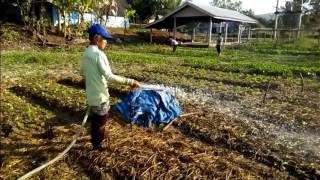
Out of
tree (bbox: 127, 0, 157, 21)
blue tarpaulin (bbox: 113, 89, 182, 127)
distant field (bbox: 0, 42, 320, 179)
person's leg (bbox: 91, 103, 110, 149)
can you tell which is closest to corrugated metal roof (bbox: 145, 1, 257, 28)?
tree (bbox: 127, 0, 157, 21)

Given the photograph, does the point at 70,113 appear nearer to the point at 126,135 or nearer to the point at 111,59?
the point at 126,135

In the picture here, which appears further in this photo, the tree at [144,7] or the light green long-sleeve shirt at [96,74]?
the tree at [144,7]

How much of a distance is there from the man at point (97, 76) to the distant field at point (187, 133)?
478 millimetres

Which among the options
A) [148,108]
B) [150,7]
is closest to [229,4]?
[150,7]

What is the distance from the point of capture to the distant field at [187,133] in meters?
4.95

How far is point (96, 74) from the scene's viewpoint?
495 cm

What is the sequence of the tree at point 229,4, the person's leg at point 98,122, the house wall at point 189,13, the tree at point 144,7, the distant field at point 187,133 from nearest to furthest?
the distant field at point 187,133, the person's leg at point 98,122, the house wall at point 189,13, the tree at point 144,7, the tree at point 229,4

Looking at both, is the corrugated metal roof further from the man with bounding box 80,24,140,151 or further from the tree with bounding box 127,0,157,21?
the man with bounding box 80,24,140,151

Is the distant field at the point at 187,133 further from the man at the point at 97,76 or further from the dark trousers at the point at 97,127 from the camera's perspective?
the man at the point at 97,76

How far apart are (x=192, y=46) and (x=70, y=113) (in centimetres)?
2287

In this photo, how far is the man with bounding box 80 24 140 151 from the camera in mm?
4848

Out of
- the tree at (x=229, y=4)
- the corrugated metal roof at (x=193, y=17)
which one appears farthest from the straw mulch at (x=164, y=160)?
the tree at (x=229, y=4)

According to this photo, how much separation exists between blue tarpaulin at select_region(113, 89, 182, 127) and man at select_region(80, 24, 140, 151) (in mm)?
1423

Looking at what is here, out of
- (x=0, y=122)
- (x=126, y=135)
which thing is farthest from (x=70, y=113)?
(x=126, y=135)
